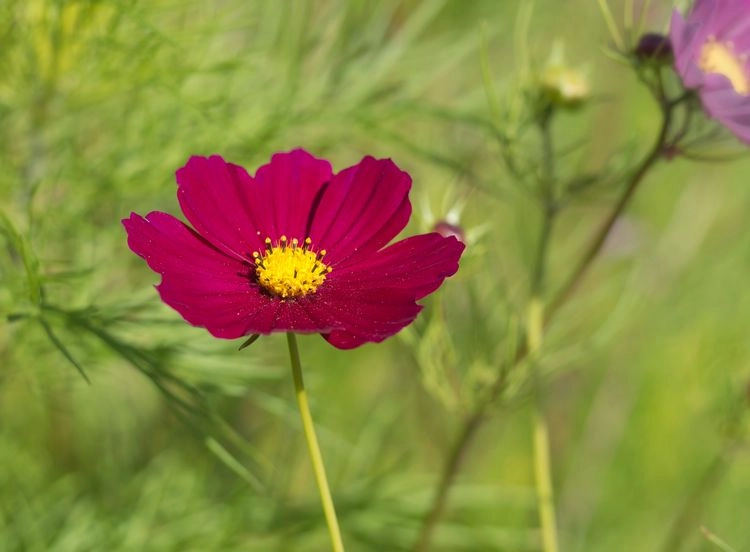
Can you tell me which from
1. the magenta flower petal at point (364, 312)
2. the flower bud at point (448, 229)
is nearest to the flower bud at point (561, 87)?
the flower bud at point (448, 229)

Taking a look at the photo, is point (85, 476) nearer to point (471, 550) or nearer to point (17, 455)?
point (17, 455)

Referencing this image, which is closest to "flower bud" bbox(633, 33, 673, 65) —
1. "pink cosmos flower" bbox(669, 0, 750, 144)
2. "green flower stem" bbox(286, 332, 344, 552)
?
"pink cosmos flower" bbox(669, 0, 750, 144)

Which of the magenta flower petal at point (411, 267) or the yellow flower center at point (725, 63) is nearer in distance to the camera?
the magenta flower petal at point (411, 267)

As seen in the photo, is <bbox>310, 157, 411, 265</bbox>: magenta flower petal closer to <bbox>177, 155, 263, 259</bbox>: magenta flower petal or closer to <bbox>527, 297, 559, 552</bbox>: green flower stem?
<bbox>177, 155, 263, 259</bbox>: magenta flower petal

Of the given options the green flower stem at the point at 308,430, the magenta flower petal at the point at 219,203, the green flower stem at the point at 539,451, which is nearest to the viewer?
the green flower stem at the point at 308,430

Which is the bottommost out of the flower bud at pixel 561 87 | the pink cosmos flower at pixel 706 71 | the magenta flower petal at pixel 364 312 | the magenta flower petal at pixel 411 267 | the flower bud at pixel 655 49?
the magenta flower petal at pixel 364 312

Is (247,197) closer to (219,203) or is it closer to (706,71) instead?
(219,203)

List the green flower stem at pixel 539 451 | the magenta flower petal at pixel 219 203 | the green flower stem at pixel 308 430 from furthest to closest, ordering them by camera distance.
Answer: the green flower stem at pixel 539 451, the magenta flower petal at pixel 219 203, the green flower stem at pixel 308 430

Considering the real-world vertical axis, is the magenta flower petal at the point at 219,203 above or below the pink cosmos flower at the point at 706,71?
below

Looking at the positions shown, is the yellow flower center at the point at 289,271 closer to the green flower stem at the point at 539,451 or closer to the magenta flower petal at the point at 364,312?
the magenta flower petal at the point at 364,312
